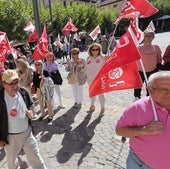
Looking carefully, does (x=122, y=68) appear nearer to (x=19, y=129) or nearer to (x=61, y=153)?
(x=19, y=129)

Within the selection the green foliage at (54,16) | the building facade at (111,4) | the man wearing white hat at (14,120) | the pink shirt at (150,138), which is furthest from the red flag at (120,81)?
the building facade at (111,4)

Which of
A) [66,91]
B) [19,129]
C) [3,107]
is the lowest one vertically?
[66,91]

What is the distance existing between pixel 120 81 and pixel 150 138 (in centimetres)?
89

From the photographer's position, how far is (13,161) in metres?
4.52

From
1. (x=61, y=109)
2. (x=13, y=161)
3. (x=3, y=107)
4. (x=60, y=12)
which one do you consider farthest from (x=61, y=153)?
(x=60, y=12)

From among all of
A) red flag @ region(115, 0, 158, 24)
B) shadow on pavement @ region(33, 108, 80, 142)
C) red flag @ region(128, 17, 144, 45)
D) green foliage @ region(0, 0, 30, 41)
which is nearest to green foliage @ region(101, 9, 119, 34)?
green foliage @ region(0, 0, 30, 41)

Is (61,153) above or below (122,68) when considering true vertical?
below

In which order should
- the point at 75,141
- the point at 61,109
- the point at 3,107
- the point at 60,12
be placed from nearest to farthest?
the point at 3,107 → the point at 75,141 → the point at 61,109 → the point at 60,12

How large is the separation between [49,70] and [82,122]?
1.73 metres

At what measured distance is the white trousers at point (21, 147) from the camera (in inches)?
174

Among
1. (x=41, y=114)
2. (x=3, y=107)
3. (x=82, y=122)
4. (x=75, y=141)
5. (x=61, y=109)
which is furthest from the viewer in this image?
(x=61, y=109)

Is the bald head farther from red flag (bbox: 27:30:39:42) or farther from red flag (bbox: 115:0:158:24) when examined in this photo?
red flag (bbox: 27:30:39:42)

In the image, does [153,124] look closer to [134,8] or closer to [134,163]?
[134,163]

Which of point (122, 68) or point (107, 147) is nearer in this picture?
point (122, 68)
